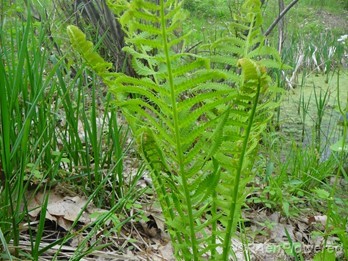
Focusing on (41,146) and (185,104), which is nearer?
(185,104)

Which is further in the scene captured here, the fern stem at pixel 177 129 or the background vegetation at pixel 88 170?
the background vegetation at pixel 88 170

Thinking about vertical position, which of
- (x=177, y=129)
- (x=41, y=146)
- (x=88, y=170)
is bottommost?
(x=88, y=170)

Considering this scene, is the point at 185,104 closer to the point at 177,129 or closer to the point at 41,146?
the point at 177,129

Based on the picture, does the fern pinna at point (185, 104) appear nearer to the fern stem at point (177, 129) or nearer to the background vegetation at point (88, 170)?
the fern stem at point (177, 129)

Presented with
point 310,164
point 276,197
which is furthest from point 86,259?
point 310,164

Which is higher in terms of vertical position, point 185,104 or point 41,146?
point 185,104

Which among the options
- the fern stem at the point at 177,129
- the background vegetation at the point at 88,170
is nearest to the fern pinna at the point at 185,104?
the fern stem at the point at 177,129

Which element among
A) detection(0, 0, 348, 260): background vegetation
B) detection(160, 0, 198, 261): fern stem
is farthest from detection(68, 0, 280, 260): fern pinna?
detection(0, 0, 348, 260): background vegetation

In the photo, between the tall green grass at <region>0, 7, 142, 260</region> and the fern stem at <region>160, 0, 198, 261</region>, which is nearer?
the fern stem at <region>160, 0, 198, 261</region>

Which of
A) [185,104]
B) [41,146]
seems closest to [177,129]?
[185,104]

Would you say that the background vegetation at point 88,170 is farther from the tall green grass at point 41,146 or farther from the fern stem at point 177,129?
the fern stem at point 177,129

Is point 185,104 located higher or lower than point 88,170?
higher

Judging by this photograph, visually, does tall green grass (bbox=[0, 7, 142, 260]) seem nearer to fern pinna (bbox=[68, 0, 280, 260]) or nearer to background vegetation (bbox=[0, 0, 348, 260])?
background vegetation (bbox=[0, 0, 348, 260])

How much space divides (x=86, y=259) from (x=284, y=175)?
92 cm
